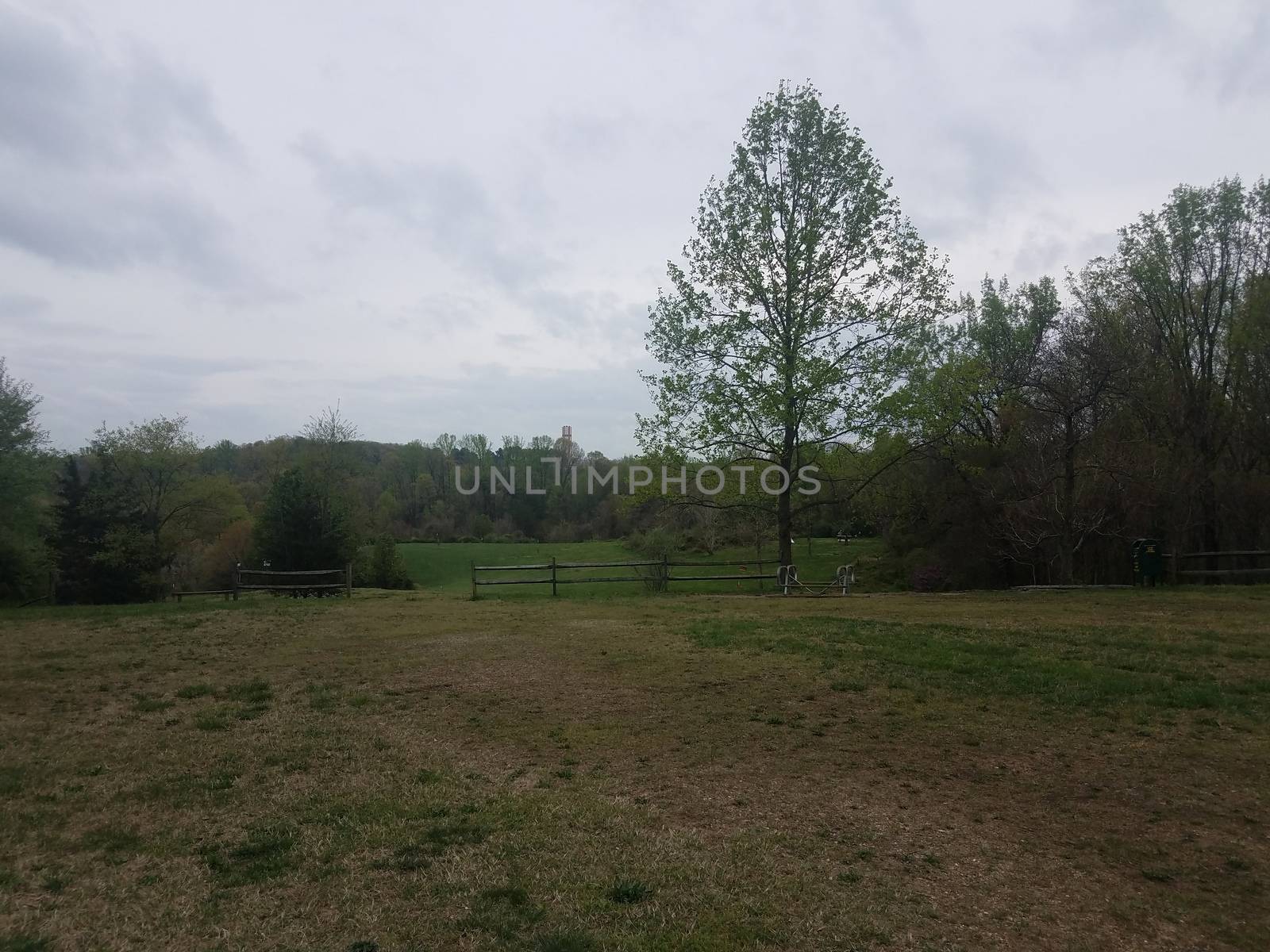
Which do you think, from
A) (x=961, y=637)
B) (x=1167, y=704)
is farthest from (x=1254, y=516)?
(x=1167, y=704)

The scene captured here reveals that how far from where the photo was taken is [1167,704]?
7.14 meters

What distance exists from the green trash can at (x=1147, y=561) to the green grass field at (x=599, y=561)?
9562mm

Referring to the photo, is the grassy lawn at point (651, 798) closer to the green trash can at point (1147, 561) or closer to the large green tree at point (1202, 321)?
the green trash can at point (1147, 561)

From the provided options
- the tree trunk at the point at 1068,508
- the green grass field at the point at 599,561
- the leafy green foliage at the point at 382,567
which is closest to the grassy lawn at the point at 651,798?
the tree trunk at the point at 1068,508

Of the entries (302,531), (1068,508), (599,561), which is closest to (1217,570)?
(1068,508)

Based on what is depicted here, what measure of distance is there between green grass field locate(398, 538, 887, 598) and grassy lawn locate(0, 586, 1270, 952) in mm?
12757

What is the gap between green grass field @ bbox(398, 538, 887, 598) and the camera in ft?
87.5

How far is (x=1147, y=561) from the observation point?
2003cm

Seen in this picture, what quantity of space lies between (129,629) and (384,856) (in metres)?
12.9

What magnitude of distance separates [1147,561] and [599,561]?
27039mm

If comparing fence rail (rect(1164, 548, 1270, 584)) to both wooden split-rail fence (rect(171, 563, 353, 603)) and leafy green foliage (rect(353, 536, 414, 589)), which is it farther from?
leafy green foliage (rect(353, 536, 414, 589))

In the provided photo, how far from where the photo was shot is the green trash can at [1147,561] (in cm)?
1997

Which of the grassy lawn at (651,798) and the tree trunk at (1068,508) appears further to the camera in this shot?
the tree trunk at (1068,508)

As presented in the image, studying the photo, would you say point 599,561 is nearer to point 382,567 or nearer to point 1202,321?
point 382,567
